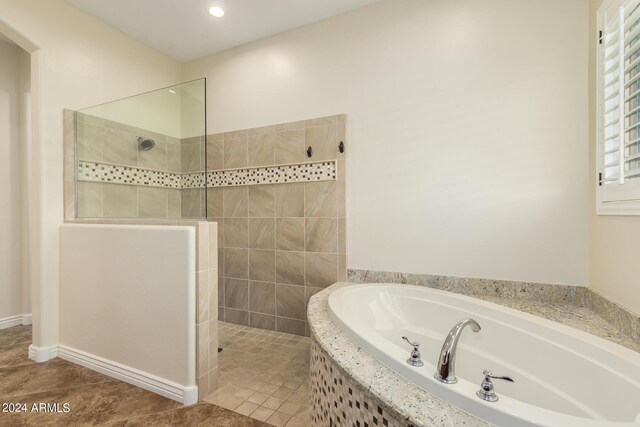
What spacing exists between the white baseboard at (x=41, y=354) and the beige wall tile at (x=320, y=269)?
196 cm

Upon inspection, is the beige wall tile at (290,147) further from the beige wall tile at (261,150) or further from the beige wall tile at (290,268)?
the beige wall tile at (290,268)

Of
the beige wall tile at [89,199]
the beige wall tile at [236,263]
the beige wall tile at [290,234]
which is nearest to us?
the beige wall tile at [89,199]

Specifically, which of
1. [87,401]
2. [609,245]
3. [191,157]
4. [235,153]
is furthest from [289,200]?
[609,245]

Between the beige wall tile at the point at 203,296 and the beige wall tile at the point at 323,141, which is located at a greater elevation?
the beige wall tile at the point at 323,141

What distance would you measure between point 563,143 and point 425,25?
1239 millimetres

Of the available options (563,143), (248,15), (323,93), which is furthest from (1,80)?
(563,143)

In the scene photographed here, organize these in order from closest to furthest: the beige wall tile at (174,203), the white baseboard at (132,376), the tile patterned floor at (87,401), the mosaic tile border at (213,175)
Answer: the tile patterned floor at (87,401), the white baseboard at (132,376), the beige wall tile at (174,203), the mosaic tile border at (213,175)

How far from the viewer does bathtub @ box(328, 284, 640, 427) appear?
2.57 feet

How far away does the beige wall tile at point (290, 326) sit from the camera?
8.25 ft

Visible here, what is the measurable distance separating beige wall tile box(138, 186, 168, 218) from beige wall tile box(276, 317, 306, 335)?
1371 millimetres

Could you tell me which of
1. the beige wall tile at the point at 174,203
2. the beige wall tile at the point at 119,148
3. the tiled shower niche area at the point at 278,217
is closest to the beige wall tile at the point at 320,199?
the tiled shower niche area at the point at 278,217

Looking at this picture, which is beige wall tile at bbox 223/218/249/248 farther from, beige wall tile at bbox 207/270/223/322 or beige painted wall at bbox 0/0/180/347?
beige painted wall at bbox 0/0/180/347

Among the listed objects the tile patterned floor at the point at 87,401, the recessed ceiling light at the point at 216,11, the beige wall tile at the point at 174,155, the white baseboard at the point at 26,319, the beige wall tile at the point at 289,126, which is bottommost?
the tile patterned floor at the point at 87,401

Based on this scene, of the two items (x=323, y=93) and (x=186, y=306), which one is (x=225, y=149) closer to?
(x=323, y=93)
